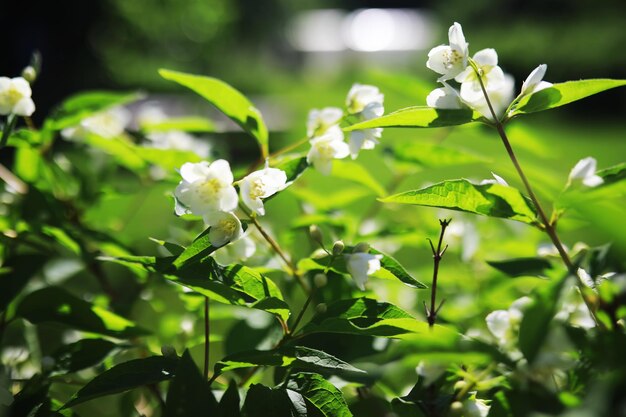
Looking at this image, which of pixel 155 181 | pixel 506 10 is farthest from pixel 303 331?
pixel 506 10

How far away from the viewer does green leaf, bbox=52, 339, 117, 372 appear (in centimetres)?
90

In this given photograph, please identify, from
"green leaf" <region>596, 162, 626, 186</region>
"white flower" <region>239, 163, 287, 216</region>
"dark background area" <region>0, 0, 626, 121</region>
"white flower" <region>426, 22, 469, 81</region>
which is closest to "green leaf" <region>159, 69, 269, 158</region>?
"white flower" <region>239, 163, 287, 216</region>

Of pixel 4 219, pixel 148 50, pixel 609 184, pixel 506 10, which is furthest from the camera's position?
pixel 506 10

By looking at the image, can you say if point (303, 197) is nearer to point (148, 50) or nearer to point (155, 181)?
point (155, 181)

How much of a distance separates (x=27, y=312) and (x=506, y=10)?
23.1 metres

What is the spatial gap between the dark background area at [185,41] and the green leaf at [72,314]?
22.7 feet

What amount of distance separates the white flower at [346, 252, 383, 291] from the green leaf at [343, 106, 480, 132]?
0.17 meters

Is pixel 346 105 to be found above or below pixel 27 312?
above

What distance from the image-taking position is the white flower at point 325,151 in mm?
981

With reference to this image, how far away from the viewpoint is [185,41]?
1016cm

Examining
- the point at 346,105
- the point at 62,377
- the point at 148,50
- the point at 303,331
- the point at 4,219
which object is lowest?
the point at 148,50

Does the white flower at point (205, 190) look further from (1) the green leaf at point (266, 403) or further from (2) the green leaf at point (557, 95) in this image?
(2) the green leaf at point (557, 95)

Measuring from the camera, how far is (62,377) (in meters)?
0.97

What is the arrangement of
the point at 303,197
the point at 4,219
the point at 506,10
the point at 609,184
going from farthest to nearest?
1. the point at 506,10
2. the point at 303,197
3. the point at 4,219
4. the point at 609,184
